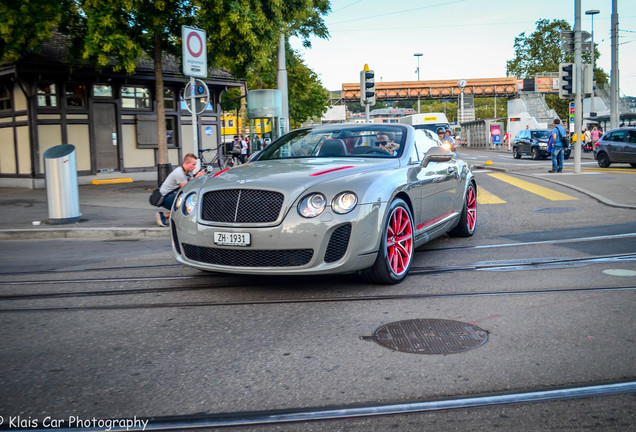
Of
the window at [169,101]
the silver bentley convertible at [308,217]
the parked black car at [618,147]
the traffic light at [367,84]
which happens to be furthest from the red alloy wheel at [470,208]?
the window at [169,101]

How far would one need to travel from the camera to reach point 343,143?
21.7ft

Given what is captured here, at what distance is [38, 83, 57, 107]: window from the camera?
63.8 ft

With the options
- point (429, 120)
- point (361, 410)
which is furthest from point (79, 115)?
point (361, 410)

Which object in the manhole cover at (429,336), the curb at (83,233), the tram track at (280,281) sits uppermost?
the curb at (83,233)

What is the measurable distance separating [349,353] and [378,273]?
1707 mm

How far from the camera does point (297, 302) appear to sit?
16.4 feet

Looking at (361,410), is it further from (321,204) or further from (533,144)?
(533,144)

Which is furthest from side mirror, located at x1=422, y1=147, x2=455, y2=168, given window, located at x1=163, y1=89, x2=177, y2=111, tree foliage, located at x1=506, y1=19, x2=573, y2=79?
tree foliage, located at x1=506, y1=19, x2=573, y2=79

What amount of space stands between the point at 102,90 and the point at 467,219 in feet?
54.3

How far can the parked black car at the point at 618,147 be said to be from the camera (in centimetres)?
2303

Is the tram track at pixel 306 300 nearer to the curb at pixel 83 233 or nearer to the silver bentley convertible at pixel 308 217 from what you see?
the silver bentley convertible at pixel 308 217

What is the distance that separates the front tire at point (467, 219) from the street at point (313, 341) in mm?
917

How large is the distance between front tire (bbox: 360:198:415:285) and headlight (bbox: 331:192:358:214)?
16.4 inches

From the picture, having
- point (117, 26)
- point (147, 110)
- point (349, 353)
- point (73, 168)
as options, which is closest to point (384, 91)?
point (147, 110)
